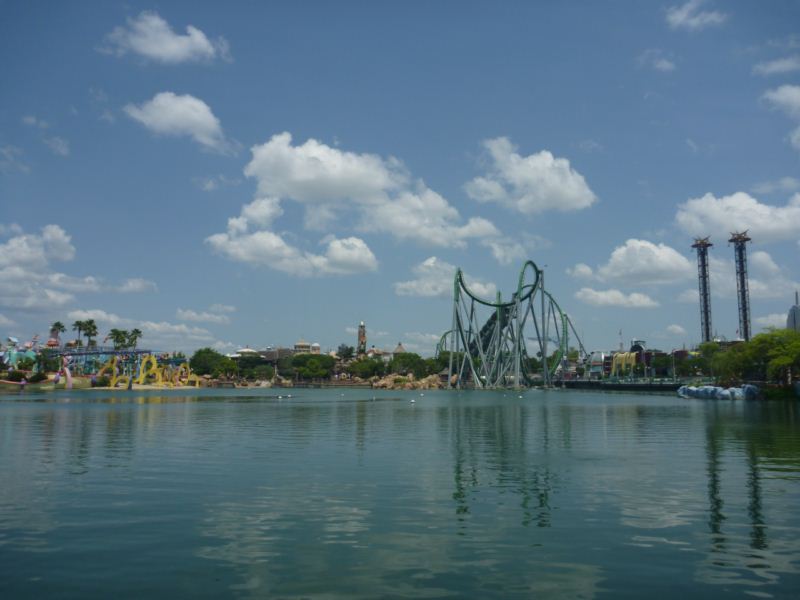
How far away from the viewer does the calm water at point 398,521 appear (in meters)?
11.8

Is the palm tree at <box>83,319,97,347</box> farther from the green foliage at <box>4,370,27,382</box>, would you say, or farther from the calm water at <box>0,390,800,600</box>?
the calm water at <box>0,390,800,600</box>

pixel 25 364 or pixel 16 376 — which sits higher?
pixel 25 364

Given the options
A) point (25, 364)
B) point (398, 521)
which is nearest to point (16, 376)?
point (25, 364)

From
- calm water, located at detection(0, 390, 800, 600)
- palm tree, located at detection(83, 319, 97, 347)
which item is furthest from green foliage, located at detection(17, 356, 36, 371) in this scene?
calm water, located at detection(0, 390, 800, 600)

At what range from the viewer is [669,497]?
19828 millimetres

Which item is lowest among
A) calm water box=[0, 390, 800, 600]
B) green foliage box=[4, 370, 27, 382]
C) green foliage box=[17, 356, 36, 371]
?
calm water box=[0, 390, 800, 600]

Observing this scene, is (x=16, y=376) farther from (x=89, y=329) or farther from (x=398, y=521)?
(x=398, y=521)

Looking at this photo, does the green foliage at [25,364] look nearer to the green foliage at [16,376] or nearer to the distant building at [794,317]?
the green foliage at [16,376]

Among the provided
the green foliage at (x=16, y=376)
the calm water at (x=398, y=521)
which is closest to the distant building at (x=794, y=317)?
the calm water at (x=398, y=521)

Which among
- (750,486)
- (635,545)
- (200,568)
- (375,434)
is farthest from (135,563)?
(375,434)

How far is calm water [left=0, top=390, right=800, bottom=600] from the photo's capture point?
38.7ft

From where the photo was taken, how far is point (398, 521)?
16.5m

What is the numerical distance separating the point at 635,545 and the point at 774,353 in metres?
91.9

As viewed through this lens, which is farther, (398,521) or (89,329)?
(89,329)
